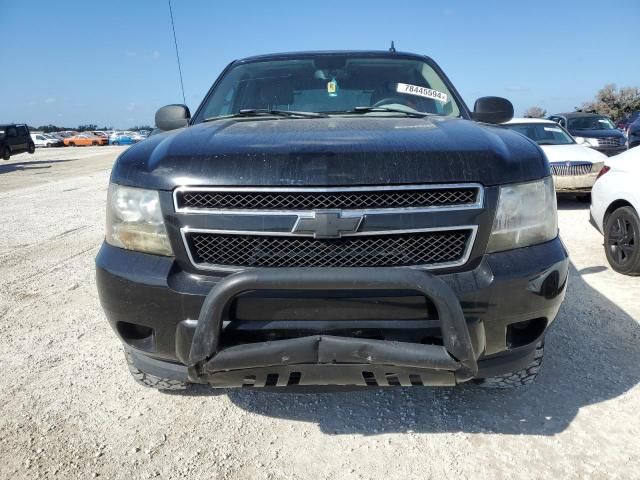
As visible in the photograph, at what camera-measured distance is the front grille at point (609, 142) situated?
12336 mm

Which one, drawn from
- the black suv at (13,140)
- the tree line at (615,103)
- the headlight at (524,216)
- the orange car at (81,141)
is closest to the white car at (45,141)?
the orange car at (81,141)

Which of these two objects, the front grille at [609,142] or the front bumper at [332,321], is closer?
the front bumper at [332,321]

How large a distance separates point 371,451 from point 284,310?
0.80 meters

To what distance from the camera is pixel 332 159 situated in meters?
1.82

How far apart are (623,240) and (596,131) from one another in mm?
10172

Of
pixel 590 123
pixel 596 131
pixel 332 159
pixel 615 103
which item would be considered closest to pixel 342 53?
pixel 332 159

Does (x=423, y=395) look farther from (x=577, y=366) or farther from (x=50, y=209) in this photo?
(x=50, y=209)

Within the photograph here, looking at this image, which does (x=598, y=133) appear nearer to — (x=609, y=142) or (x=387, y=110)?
(x=609, y=142)

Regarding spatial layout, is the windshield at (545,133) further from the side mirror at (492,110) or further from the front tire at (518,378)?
the front tire at (518,378)

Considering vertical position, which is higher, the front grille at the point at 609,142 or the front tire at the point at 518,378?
the front tire at the point at 518,378

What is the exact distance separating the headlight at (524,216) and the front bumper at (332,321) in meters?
0.05

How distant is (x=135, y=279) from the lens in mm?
1909

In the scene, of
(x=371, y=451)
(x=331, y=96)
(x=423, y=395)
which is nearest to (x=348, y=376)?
(x=371, y=451)

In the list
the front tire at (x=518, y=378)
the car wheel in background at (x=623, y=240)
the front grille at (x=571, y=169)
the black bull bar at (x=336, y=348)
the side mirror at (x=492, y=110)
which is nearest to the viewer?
the black bull bar at (x=336, y=348)
